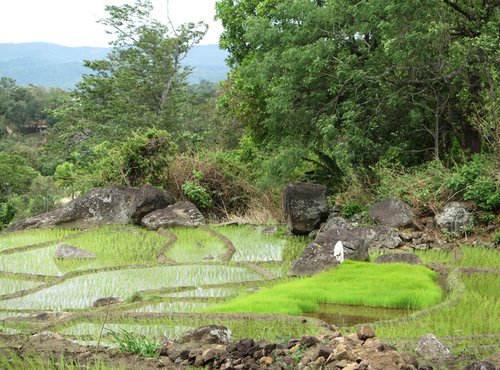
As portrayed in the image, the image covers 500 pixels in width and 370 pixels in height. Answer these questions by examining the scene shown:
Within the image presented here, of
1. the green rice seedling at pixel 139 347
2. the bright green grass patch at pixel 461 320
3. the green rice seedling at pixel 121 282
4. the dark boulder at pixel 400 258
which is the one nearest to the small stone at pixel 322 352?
the green rice seedling at pixel 139 347

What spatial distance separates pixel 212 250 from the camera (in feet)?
37.3

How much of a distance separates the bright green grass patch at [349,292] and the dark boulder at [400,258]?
67cm

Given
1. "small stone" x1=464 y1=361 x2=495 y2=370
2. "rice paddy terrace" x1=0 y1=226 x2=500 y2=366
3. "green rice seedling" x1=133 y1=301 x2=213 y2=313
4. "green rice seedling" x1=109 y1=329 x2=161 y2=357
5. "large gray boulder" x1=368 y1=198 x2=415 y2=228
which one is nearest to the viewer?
"small stone" x1=464 y1=361 x2=495 y2=370

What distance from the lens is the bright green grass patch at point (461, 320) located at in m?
6.13

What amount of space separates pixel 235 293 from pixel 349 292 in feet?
4.72

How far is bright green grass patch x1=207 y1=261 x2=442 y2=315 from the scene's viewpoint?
278 inches

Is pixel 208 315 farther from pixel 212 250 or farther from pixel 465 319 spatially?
pixel 212 250

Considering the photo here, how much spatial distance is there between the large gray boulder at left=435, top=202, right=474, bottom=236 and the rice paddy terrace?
0.78m

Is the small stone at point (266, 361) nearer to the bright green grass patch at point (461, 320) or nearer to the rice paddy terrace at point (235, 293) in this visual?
the rice paddy terrace at point (235, 293)

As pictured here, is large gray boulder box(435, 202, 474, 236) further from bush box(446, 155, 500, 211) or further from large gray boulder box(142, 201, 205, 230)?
large gray boulder box(142, 201, 205, 230)

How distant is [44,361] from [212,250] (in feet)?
22.0

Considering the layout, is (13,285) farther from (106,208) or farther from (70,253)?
(106,208)

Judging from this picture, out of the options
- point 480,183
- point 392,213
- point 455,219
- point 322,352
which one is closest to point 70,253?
point 392,213

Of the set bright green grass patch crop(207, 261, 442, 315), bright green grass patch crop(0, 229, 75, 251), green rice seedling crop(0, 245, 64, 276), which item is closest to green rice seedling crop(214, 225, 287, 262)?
bright green grass patch crop(207, 261, 442, 315)
